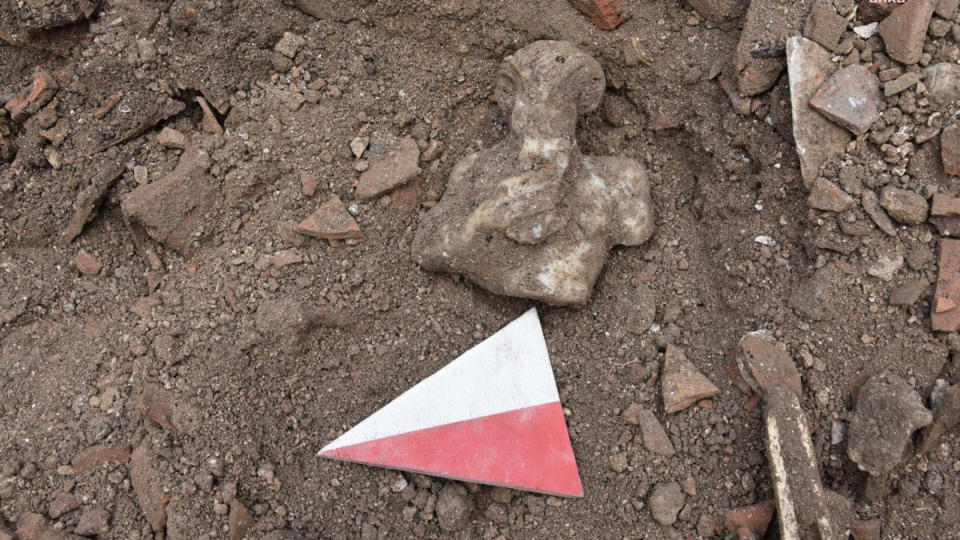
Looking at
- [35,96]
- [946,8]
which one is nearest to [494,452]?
[946,8]

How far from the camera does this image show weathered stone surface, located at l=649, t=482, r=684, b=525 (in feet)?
7.76

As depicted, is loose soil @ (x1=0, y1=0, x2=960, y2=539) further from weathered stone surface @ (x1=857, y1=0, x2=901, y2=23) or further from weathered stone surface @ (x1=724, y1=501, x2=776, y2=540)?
weathered stone surface @ (x1=857, y1=0, x2=901, y2=23)

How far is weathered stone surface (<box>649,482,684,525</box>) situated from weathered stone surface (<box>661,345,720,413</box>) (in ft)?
0.80

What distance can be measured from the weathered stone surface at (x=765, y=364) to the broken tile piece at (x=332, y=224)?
1342 mm

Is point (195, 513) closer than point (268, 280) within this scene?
Yes

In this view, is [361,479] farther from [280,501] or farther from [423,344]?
[423,344]

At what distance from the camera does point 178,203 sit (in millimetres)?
2723

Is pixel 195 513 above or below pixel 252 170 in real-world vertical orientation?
below

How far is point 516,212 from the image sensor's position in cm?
248

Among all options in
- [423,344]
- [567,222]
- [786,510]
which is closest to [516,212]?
[567,222]

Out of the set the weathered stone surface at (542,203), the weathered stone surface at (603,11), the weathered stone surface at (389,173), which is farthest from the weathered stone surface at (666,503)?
the weathered stone surface at (603,11)

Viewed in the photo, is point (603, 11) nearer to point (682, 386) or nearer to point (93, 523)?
point (682, 386)

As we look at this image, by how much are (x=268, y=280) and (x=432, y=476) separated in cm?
87

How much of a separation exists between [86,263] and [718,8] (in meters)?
2.45
